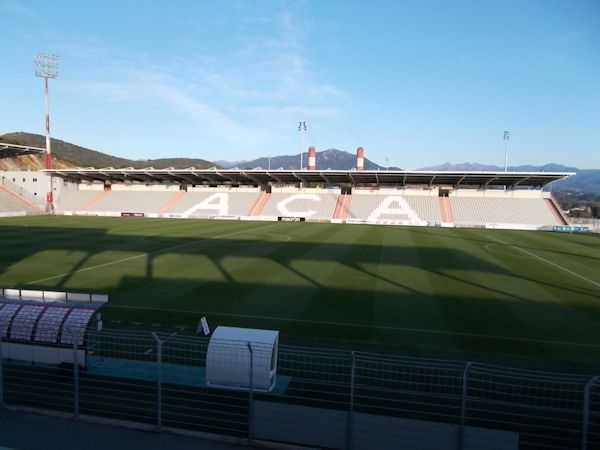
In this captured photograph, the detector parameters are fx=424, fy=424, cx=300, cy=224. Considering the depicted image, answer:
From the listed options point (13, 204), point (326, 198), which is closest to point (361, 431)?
point (326, 198)

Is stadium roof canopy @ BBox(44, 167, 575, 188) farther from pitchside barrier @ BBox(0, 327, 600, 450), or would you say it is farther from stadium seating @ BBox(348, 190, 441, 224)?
pitchside barrier @ BBox(0, 327, 600, 450)

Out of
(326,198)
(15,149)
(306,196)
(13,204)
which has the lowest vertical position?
(13,204)

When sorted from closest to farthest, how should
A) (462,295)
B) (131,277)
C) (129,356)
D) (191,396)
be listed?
(191,396)
(129,356)
(462,295)
(131,277)

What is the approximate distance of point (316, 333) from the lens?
10.7 m

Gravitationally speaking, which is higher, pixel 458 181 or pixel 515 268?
pixel 458 181

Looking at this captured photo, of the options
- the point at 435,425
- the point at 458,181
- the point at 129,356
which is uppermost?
the point at 458,181

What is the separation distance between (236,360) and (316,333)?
3.97m

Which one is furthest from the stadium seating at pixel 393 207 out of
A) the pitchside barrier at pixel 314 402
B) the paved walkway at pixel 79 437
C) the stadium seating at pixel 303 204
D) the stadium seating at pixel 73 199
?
the paved walkway at pixel 79 437

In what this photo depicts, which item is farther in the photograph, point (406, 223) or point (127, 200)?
point (127, 200)

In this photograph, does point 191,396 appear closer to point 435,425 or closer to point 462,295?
point 435,425

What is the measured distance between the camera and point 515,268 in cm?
2053

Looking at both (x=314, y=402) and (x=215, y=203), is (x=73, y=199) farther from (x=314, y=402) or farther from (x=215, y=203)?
(x=314, y=402)

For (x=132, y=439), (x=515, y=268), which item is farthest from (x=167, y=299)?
(x=515, y=268)

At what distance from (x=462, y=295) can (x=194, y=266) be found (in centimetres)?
1134
